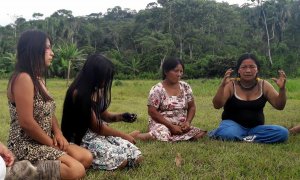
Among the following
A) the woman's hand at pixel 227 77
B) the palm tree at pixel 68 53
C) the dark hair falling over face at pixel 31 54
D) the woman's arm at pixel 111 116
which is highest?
the dark hair falling over face at pixel 31 54

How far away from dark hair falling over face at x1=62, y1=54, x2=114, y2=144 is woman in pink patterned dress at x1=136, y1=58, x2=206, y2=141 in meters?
1.39

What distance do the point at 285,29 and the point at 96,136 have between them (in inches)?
1438

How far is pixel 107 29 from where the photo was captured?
44.9m

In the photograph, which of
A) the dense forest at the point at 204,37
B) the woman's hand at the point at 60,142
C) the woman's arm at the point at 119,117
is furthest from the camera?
the dense forest at the point at 204,37

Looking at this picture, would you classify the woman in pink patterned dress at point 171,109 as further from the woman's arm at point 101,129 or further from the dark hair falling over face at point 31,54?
the dark hair falling over face at point 31,54

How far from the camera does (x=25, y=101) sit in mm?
3020

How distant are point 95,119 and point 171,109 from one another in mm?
1741

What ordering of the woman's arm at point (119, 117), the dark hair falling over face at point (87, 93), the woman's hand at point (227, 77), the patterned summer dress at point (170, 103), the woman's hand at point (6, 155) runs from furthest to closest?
the patterned summer dress at point (170, 103)
the woman's hand at point (227, 77)
the woman's arm at point (119, 117)
the dark hair falling over face at point (87, 93)
the woman's hand at point (6, 155)

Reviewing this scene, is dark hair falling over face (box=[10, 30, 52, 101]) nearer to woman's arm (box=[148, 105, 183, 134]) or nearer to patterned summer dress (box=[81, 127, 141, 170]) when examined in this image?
patterned summer dress (box=[81, 127, 141, 170])

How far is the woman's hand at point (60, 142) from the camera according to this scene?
10.9 feet

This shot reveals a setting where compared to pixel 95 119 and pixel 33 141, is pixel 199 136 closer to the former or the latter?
pixel 95 119

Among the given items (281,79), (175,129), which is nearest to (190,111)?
(175,129)

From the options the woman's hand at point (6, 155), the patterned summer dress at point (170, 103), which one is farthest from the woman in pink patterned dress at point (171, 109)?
the woman's hand at point (6, 155)

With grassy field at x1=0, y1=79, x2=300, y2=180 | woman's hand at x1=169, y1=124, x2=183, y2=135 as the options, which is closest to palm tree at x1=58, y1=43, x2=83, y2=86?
woman's hand at x1=169, y1=124, x2=183, y2=135
